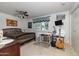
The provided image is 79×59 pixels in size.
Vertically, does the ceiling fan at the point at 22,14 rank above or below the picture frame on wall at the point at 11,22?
above

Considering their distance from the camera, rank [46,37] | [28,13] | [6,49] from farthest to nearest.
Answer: [46,37], [28,13], [6,49]

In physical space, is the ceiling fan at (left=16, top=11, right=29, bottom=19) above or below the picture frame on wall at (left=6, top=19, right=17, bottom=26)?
above

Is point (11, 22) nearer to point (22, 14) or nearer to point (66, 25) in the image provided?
point (22, 14)

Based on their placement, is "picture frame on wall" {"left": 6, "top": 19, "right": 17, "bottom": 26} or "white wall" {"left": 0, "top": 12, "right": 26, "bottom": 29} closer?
"white wall" {"left": 0, "top": 12, "right": 26, "bottom": 29}

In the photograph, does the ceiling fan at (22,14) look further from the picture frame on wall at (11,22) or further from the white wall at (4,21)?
the picture frame on wall at (11,22)

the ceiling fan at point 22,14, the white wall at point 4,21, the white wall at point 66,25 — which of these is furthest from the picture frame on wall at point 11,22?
the white wall at point 66,25

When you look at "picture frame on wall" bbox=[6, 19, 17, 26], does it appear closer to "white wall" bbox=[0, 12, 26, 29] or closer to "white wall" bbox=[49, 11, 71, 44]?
"white wall" bbox=[0, 12, 26, 29]

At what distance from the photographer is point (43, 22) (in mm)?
2967

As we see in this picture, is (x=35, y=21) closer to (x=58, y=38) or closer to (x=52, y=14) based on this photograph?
(x=52, y=14)

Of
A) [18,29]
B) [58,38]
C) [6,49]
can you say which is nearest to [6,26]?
[18,29]

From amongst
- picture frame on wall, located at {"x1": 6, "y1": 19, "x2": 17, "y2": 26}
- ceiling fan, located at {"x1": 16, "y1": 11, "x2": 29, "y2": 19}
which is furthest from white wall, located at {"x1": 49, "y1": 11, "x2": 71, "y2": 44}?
picture frame on wall, located at {"x1": 6, "y1": 19, "x2": 17, "y2": 26}

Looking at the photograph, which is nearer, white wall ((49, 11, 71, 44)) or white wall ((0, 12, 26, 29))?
white wall ((0, 12, 26, 29))

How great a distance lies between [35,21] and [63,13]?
122 centimetres

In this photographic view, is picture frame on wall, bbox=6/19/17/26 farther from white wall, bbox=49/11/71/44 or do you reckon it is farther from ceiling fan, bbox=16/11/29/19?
white wall, bbox=49/11/71/44
